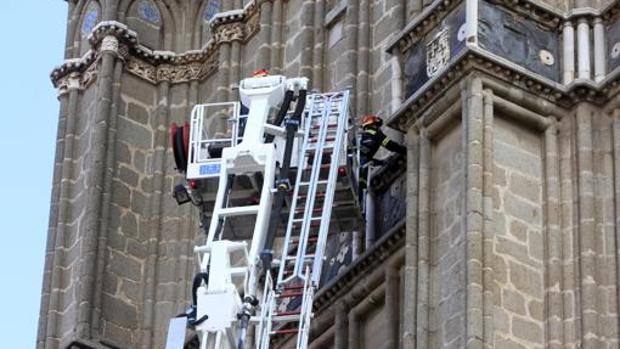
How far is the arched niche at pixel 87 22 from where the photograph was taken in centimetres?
4238

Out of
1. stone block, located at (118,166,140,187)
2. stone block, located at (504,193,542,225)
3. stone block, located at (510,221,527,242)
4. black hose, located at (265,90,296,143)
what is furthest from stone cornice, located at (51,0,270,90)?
stone block, located at (510,221,527,242)

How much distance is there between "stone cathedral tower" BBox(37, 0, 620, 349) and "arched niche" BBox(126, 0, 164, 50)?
25 cm

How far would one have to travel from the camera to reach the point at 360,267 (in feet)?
113

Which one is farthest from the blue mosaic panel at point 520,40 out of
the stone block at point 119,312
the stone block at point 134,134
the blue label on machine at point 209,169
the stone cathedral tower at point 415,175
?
the stone block at point 134,134

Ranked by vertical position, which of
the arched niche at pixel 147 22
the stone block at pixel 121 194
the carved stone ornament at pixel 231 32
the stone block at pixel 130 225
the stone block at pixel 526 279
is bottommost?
the stone block at pixel 526 279

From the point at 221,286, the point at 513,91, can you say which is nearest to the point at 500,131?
the point at 513,91

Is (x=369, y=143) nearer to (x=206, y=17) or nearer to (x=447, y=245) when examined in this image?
(x=447, y=245)

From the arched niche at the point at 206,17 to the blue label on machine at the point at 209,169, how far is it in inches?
277

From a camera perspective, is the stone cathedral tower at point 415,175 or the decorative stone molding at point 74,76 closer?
the stone cathedral tower at point 415,175

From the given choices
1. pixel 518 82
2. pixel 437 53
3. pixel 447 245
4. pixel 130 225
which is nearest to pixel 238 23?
pixel 130 225

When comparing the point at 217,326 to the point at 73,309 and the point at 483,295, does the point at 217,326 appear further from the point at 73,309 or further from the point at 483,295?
the point at 73,309

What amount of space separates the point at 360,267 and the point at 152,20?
883cm

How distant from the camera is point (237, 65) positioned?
40.5m

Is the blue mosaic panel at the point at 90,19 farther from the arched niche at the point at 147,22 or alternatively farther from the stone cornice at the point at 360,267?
the stone cornice at the point at 360,267
